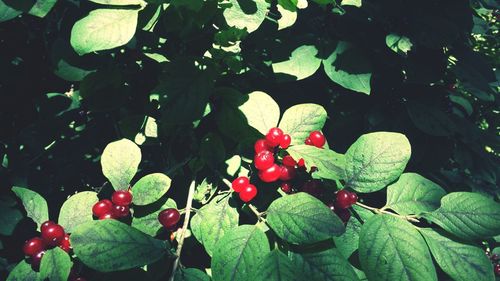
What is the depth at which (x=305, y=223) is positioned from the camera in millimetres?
829

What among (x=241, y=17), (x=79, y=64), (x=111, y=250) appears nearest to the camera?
(x=111, y=250)

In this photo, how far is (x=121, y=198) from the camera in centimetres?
97

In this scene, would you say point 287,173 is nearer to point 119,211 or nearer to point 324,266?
point 324,266

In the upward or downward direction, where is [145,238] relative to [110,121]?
upward

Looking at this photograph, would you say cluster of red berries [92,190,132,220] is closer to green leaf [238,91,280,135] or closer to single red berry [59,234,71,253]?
single red berry [59,234,71,253]

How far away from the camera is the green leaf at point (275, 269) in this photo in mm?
793

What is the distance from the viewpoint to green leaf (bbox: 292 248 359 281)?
799 millimetres

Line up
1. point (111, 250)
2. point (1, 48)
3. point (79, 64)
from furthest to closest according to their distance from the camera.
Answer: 1. point (1, 48)
2. point (79, 64)
3. point (111, 250)

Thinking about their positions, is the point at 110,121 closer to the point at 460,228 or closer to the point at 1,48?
the point at 1,48

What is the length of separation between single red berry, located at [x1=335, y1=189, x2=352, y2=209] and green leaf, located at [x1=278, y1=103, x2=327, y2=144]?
0.72 feet

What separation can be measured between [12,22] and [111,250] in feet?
3.81

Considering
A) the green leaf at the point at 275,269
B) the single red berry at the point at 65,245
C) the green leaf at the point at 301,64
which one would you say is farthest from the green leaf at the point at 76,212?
the green leaf at the point at 301,64

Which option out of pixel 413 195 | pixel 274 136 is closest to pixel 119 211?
pixel 274 136

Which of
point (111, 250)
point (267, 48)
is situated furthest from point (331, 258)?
point (267, 48)
